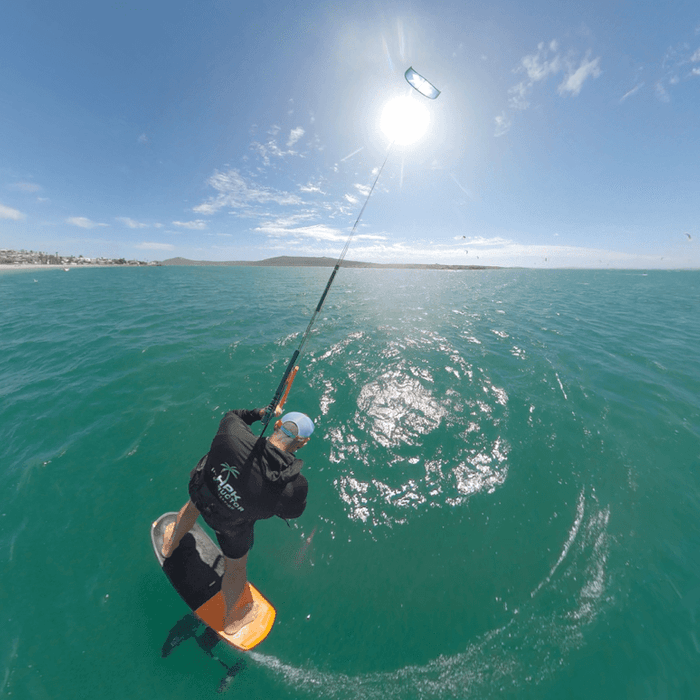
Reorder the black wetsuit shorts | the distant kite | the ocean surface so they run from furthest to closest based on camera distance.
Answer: the distant kite
the ocean surface
the black wetsuit shorts

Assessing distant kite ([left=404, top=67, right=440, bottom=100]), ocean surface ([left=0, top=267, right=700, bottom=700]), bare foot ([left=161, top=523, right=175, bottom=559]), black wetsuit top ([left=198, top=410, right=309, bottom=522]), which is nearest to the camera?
black wetsuit top ([left=198, top=410, right=309, bottom=522])

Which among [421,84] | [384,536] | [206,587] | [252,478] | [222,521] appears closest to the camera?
[252,478]

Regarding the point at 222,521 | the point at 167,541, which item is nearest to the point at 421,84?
the point at 222,521

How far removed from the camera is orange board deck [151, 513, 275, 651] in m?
4.28

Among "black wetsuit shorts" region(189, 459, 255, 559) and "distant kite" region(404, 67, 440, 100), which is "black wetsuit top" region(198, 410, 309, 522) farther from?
"distant kite" region(404, 67, 440, 100)

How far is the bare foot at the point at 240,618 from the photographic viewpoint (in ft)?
14.0

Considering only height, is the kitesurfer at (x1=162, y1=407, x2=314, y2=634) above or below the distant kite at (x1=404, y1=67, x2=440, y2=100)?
below

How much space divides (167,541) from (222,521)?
293cm

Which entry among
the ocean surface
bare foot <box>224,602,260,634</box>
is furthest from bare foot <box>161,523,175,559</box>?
bare foot <box>224,602,260,634</box>

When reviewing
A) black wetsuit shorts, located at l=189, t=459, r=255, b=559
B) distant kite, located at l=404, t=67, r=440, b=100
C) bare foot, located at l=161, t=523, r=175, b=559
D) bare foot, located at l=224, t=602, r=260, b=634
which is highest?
distant kite, located at l=404, t=67, r=440, b=100

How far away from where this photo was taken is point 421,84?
326 inches

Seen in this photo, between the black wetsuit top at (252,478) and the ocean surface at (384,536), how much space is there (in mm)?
2913

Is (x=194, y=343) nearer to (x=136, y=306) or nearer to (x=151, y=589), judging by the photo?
(x=151, y=589)

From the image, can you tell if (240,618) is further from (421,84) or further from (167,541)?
(421,84)
